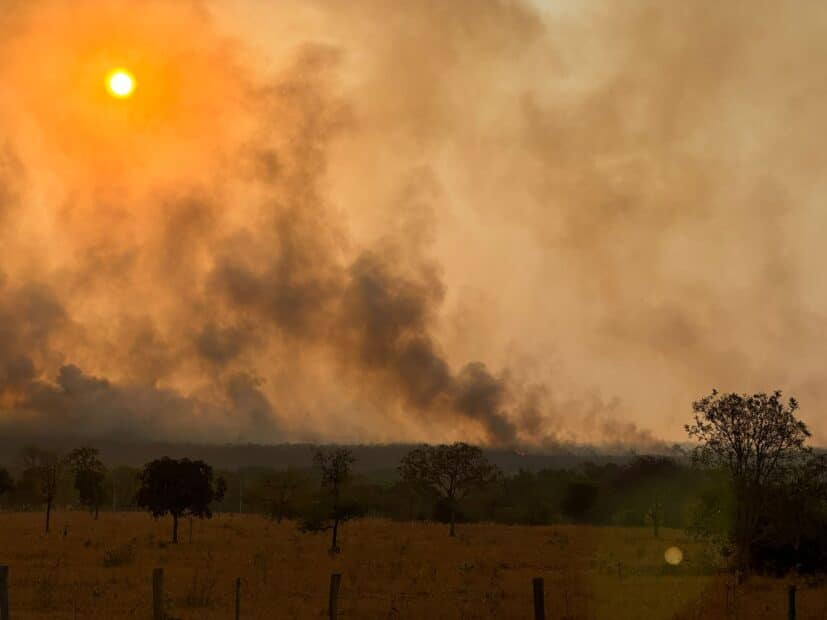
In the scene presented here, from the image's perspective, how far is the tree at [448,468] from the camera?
88500mm

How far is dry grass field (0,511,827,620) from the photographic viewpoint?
102 feet

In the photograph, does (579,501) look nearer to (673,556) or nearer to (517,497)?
(517,497)

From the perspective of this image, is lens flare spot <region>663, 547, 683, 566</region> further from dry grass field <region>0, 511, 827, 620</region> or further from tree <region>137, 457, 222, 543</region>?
tree <region>137, 457, 222, 543</region>

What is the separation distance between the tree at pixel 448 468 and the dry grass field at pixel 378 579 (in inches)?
677

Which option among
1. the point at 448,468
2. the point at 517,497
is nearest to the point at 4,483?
the point at 448,468

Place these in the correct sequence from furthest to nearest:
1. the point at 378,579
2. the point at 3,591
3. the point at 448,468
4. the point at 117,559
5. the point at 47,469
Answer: the point at 448,468 → the point at 47,469 → the point at 117,559 → the point at 378,579 → the point at 3,591

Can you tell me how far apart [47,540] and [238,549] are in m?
16.2

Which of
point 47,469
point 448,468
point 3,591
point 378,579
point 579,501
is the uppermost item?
point 448,468

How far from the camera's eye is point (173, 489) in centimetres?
6675

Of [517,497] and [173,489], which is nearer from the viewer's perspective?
[173,489]

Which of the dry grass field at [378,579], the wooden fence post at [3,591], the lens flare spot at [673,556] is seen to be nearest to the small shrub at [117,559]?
the dry grass field at [378,579]

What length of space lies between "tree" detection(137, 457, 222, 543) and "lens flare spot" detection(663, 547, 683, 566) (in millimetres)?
33387

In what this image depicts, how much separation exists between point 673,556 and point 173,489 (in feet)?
121

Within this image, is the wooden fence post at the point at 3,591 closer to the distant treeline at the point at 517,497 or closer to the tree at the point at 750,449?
the tree at the point at 750,449
